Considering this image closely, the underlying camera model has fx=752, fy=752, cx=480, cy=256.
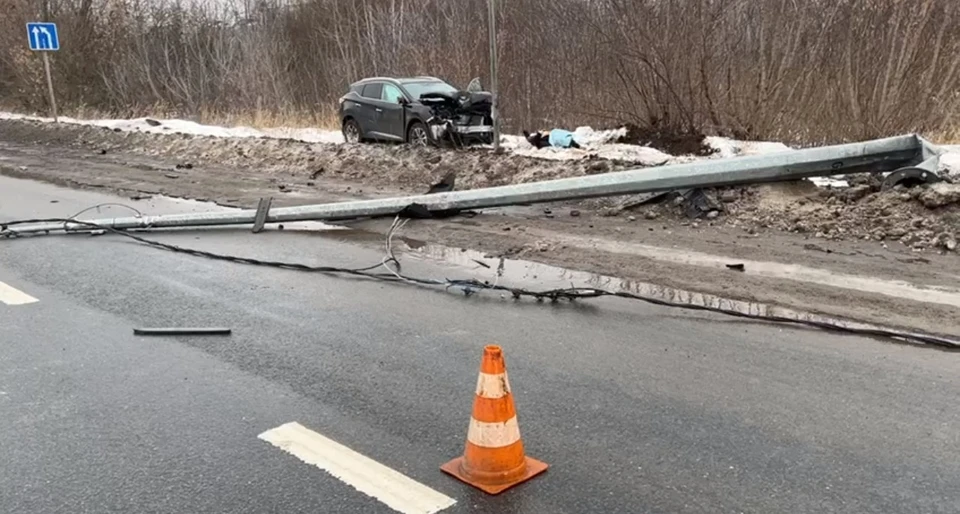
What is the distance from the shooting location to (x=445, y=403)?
4371 mm

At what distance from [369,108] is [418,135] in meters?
1.95

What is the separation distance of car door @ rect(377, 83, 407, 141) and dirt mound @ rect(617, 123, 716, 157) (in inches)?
196

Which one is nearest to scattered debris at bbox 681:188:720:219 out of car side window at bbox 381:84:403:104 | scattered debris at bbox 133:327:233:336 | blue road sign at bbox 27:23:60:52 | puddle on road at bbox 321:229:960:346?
puddle on road at bbox 321:229:960:346

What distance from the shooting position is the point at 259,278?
288 inches

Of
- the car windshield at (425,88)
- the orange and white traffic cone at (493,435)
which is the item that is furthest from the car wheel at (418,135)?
the orange and white traffic cone at (493,435)

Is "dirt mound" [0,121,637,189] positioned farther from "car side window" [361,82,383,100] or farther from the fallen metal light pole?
the fallen metal light pole

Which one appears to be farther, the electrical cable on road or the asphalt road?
the electrical cable on road

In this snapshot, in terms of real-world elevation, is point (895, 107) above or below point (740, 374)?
above

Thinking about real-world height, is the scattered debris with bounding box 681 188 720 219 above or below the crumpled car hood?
below

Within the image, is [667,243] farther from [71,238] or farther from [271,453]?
[71,238]

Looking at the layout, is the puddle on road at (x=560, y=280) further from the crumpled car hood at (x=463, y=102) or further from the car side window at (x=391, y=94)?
the car side window at (x=391, y=94)

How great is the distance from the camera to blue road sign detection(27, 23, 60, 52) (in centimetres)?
2409

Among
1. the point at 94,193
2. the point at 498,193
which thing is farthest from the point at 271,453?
the point at 94,193

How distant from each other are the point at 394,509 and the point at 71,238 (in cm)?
767
